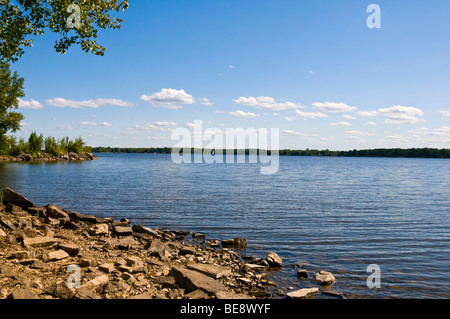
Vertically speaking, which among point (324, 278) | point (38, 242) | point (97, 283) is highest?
point (38, 242)

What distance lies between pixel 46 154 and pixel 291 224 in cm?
13032

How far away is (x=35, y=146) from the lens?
4808 inches

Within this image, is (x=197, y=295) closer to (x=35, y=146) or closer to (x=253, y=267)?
(x=253, y=267)

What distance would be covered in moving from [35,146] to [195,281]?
133763 mm

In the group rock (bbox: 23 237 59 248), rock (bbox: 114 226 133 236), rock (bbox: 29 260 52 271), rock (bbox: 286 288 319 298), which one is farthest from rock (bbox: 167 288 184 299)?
rock (bbox: 114 226 133 236)

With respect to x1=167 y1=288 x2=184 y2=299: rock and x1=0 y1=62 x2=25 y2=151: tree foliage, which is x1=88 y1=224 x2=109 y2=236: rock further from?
x1=0 y1=62 x2=25 y2=151: tree foliage

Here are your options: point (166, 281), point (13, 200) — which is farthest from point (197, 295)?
point (13, 200)

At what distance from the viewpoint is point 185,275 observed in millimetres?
10445

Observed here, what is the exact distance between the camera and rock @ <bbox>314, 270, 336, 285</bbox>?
12.1 metres
